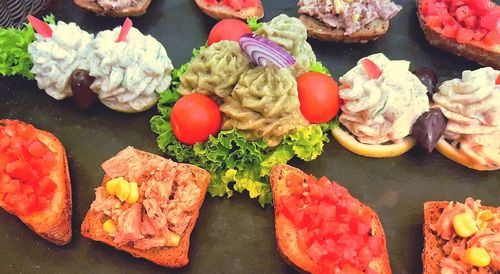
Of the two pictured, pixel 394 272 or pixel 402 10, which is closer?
pixel 394 272

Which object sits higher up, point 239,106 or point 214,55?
point 214,55

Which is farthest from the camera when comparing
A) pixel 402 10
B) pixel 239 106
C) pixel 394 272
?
pixel 402 10

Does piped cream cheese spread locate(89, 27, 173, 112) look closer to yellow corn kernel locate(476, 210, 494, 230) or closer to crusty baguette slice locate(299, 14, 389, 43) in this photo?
crusty baguette slice locate(299, 14, 389, 43)

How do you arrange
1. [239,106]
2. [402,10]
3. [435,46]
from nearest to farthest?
1. [239,106]
2. [435,46]
3. [402,10]

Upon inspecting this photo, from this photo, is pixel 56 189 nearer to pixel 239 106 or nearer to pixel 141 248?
pixel 141 248

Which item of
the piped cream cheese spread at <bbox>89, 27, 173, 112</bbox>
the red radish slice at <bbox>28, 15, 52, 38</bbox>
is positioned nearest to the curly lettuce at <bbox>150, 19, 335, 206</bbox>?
the piped cream cheese spread at <bbox>89, 27, 173, 112</bbox>

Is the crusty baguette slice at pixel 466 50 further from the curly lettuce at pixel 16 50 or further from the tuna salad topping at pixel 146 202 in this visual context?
the curly lettuce at pixel 16 50

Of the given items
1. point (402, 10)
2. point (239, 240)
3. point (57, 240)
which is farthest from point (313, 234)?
point (402, 10)

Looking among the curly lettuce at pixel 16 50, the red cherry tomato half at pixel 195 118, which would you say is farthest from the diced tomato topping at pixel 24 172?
the red cherry tomato half at pixel 195 118
